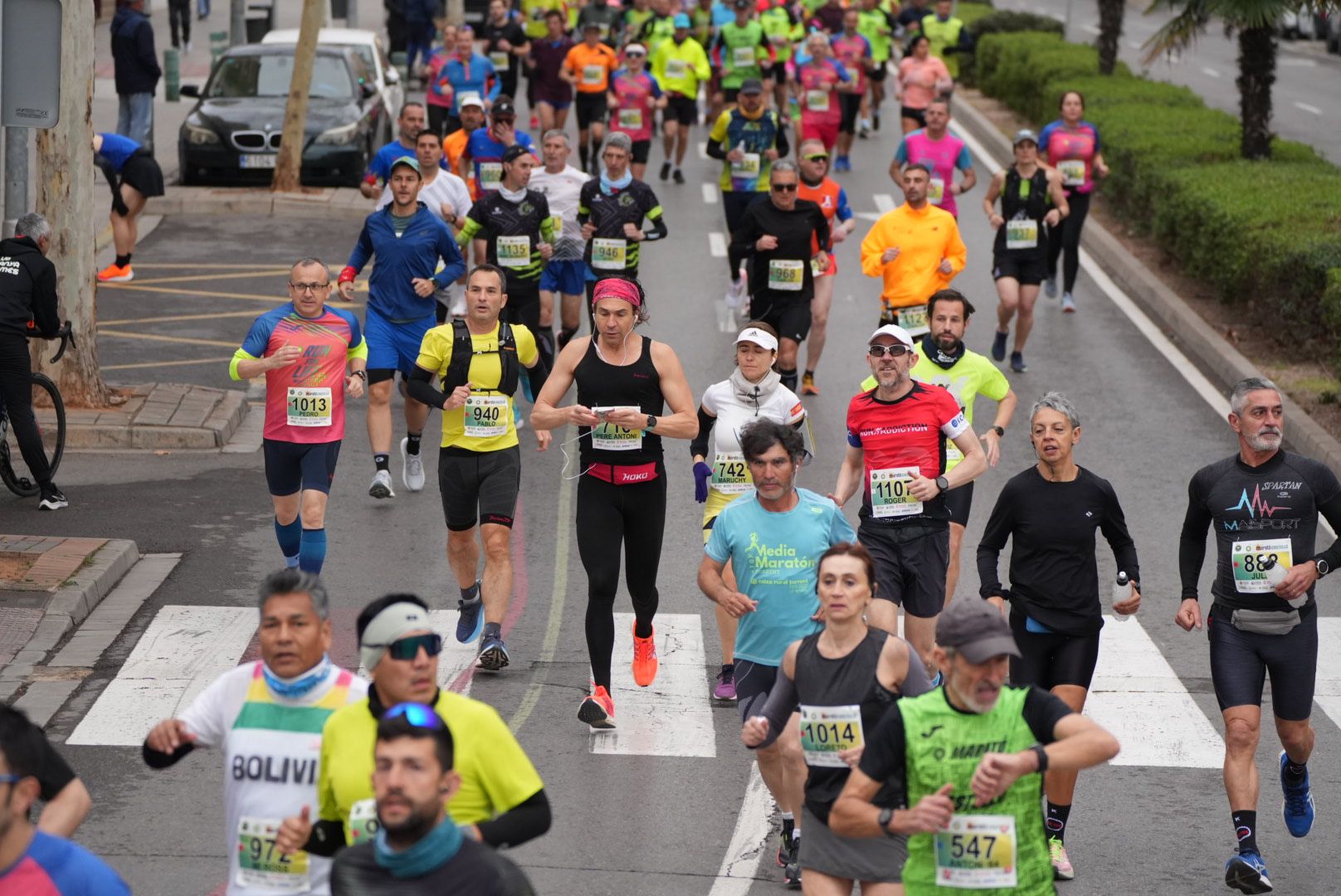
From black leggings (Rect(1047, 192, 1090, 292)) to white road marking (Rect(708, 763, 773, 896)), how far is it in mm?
10795

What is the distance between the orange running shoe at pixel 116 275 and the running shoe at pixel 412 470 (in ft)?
26.0

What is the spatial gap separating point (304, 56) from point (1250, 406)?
17974 mm

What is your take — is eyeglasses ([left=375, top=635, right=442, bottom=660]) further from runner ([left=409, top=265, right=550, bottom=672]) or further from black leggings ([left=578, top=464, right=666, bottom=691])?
runner ([left=409, top=265, right=550, bottom=672])

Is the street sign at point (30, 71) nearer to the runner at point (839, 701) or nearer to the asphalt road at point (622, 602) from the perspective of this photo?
the asphalt road at point (622, 602)

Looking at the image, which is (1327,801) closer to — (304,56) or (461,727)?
(461,727)

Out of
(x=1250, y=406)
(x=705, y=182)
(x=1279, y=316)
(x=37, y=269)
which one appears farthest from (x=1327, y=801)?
(x=705, y=182)

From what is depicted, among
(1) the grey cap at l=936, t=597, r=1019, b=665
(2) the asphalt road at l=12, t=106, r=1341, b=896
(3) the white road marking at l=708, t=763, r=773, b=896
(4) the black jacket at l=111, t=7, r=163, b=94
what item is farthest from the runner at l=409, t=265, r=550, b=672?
(4) the black jacket at l=111, t=7, r=163, b=94

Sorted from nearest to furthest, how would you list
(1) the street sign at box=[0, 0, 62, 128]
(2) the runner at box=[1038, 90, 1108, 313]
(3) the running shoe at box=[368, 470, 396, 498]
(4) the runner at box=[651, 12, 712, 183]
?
(3) the running shoe at box=[368, 470, 396, 498] → (1) the street sign at box=[0, 0, 62, 128] → (2) the runner at box=[1038, 90, 1108, 313] → (4) the runner at box=[651, 12, 712, 183]

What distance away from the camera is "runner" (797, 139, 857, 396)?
15789mm

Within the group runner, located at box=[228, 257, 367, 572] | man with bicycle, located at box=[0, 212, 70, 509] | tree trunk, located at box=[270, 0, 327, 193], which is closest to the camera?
runner, located at box=[228, 257, 367, 572]

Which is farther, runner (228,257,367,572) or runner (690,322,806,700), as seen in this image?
runner (228,257,367,572)

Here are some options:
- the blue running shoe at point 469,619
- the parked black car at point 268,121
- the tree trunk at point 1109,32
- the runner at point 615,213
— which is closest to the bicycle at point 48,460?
the blue running shoe at point 469,619

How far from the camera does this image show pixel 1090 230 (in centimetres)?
2411

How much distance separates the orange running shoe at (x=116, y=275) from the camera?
67.2ft
